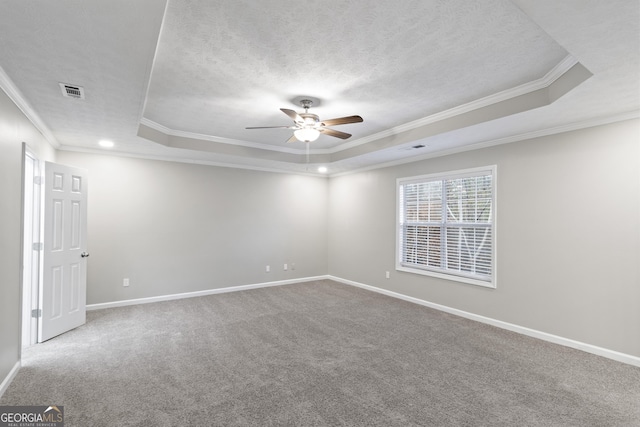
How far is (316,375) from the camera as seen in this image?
2.78 metres

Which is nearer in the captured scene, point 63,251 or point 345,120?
point 345,120

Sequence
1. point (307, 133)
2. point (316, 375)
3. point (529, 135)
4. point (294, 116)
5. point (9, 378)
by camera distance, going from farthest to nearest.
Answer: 1. point (529, 135)
2. point (307, 133)
3. point (294, 116)
4. point (316, 375)
5. point (9, 378)

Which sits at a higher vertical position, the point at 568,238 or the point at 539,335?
the point at 568,238

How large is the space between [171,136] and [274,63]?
273 centimetres

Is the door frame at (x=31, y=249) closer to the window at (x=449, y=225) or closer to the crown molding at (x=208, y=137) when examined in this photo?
the crown molding at (x=208, y=137)

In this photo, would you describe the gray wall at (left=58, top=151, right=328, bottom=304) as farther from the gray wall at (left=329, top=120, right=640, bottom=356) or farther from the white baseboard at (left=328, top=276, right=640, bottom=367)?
the gray wall at (left=329, top=120, right=640, bottom=356)

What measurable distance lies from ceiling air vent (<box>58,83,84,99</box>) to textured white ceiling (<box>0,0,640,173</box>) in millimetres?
62

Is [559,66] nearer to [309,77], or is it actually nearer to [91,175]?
[309,77]

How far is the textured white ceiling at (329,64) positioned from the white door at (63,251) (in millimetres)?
635

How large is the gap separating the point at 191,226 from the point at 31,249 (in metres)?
2.30

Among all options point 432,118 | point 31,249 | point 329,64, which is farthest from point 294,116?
point 31,249

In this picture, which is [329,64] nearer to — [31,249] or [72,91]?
[72,91]

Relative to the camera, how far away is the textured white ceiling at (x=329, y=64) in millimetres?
1767

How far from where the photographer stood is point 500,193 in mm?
4121
